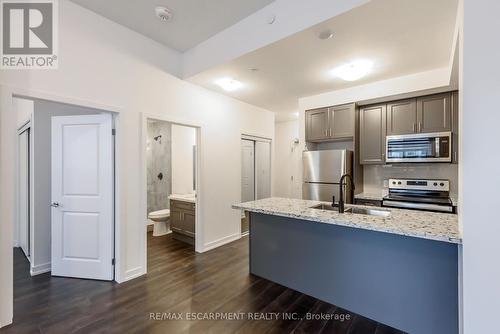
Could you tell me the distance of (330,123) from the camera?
412 cm

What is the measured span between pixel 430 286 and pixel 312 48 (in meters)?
2.50

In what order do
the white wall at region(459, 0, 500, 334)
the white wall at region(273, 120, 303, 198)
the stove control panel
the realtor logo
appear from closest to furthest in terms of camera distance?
the white wall at region(459, 0, 500, 334), the realtor logo, the stove control panel, the white wall at region(273, 120, 303, 198)

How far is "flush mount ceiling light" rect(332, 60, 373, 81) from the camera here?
3048 mm

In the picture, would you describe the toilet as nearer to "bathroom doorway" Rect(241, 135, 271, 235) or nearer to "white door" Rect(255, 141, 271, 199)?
"bathroom doorway" Rect(241, 135, 271, 235)

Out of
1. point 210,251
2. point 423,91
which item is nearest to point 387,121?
point 423,91

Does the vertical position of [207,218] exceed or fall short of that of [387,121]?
it falls short

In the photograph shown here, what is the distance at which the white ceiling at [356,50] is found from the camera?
6.82 ft

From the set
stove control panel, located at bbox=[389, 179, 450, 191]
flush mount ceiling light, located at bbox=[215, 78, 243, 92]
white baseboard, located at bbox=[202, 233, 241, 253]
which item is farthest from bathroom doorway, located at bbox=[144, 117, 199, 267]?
stove control panel, located at bbox=[389, 179, 450, 191]

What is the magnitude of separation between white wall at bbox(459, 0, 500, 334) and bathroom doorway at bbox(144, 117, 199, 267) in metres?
4.04

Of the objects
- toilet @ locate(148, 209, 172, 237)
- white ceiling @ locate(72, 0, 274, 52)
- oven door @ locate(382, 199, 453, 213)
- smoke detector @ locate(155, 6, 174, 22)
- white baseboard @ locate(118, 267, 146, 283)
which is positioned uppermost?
white ceiling @ locate(72, 0, 274, 52)

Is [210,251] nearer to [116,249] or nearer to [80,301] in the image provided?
[116,249]

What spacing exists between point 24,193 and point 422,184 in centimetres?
608

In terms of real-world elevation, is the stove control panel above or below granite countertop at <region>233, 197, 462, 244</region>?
above

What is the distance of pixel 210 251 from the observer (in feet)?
12.8
